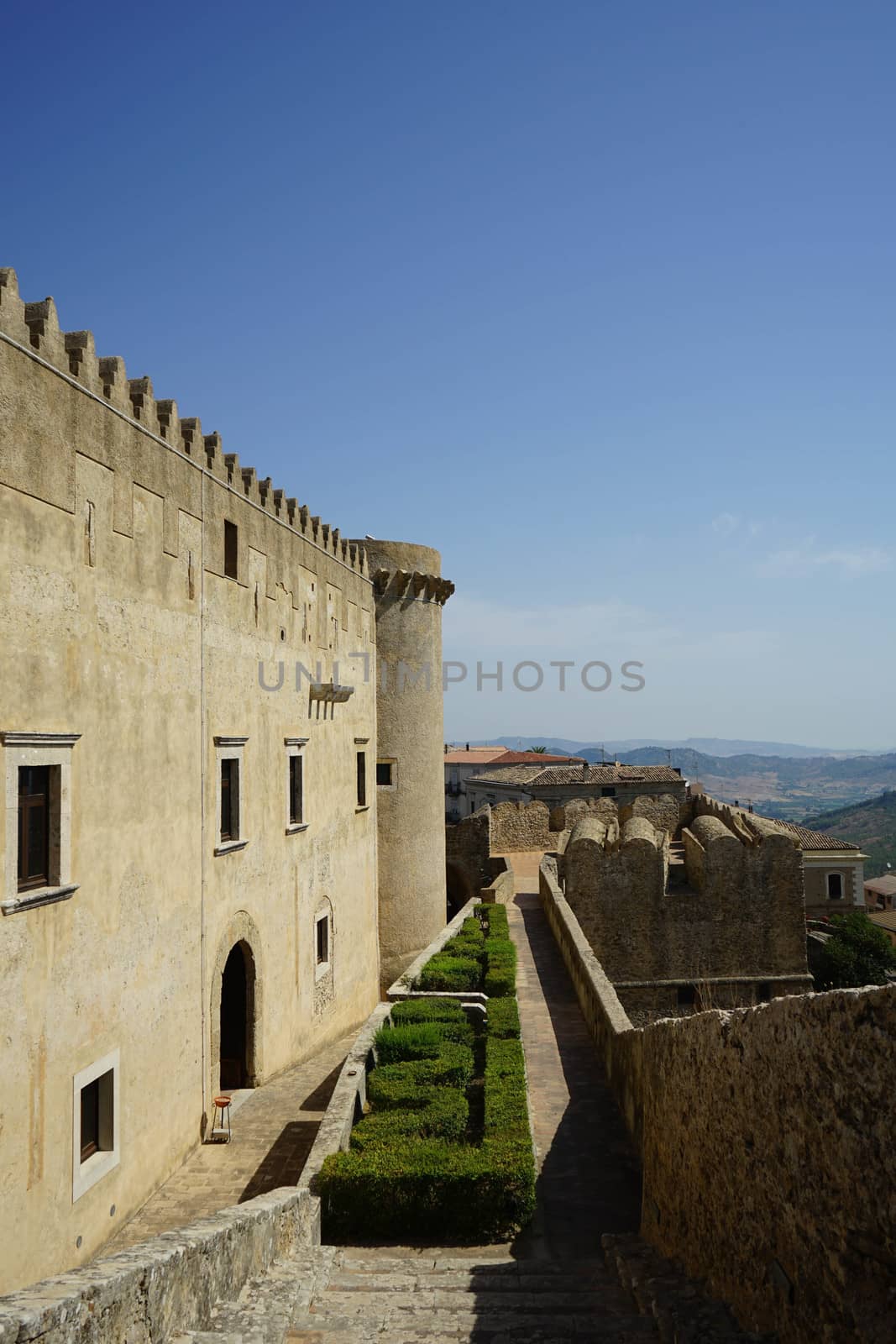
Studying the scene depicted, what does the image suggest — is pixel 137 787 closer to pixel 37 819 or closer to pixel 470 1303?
pixel 37 819

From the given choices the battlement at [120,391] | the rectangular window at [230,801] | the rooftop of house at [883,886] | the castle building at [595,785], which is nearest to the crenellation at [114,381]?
the battlement at [120,391]

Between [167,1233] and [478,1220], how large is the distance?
A: 306cm

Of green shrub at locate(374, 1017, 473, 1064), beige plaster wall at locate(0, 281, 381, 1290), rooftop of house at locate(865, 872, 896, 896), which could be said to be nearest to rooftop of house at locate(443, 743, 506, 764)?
rooftop of house at locate(865, 872, 896, 896)

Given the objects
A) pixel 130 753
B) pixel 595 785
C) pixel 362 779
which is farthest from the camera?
pixel 595 785

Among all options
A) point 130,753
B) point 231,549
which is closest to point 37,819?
point 130,753

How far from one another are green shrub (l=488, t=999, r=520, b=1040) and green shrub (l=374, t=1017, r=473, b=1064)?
1.08 ft

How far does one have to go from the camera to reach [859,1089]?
344cm

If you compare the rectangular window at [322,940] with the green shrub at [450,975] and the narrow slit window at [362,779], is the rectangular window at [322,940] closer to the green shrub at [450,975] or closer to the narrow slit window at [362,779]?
the green shrub at [450,975]

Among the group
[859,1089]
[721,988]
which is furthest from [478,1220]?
[721,988]

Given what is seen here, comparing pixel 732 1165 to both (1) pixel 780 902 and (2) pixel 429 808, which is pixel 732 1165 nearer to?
(2) pixel 429 808

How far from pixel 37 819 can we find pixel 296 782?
7098 millimetres

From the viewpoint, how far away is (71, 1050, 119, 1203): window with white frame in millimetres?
8102

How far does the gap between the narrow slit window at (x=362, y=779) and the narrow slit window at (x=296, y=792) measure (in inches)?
169

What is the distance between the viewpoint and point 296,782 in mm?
14922
